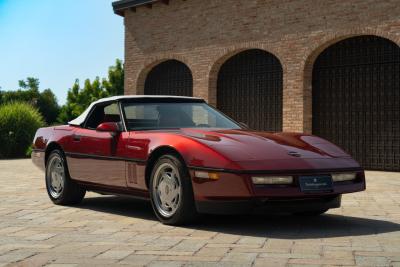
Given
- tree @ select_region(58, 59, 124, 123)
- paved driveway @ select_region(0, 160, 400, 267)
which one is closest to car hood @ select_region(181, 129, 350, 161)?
paved driveway @ select_region(0, 160, 400, 267)

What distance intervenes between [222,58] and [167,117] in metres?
12.1

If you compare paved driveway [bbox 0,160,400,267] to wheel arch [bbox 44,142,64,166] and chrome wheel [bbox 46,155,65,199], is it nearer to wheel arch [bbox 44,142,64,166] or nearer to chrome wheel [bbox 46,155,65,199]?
chrome wheel [bbox 46,155,65,199]

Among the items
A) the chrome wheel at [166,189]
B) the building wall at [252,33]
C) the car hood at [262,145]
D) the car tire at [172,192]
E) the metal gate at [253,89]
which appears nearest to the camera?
the car hood at [262,145]

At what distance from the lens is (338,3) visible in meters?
16.0

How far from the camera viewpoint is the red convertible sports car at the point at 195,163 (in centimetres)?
549

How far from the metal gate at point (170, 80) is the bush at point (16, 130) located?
5.45m

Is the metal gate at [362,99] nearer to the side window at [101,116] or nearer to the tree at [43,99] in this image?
the side window at [101,116]

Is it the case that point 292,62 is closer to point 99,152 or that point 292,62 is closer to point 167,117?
point 167,117

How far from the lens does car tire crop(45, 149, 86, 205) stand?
775cm

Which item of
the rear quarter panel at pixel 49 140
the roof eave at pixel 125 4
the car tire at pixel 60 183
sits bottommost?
the car tire at pixel 60 183

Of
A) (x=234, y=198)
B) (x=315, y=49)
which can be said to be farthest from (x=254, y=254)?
(x=315, y=49)

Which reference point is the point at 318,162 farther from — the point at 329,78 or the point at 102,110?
the point at 329,78

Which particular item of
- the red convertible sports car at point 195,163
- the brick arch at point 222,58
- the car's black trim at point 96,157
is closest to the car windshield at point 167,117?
the red convertible sports car at point 195,163

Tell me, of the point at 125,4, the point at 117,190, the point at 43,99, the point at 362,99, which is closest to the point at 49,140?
the point at 117,190
